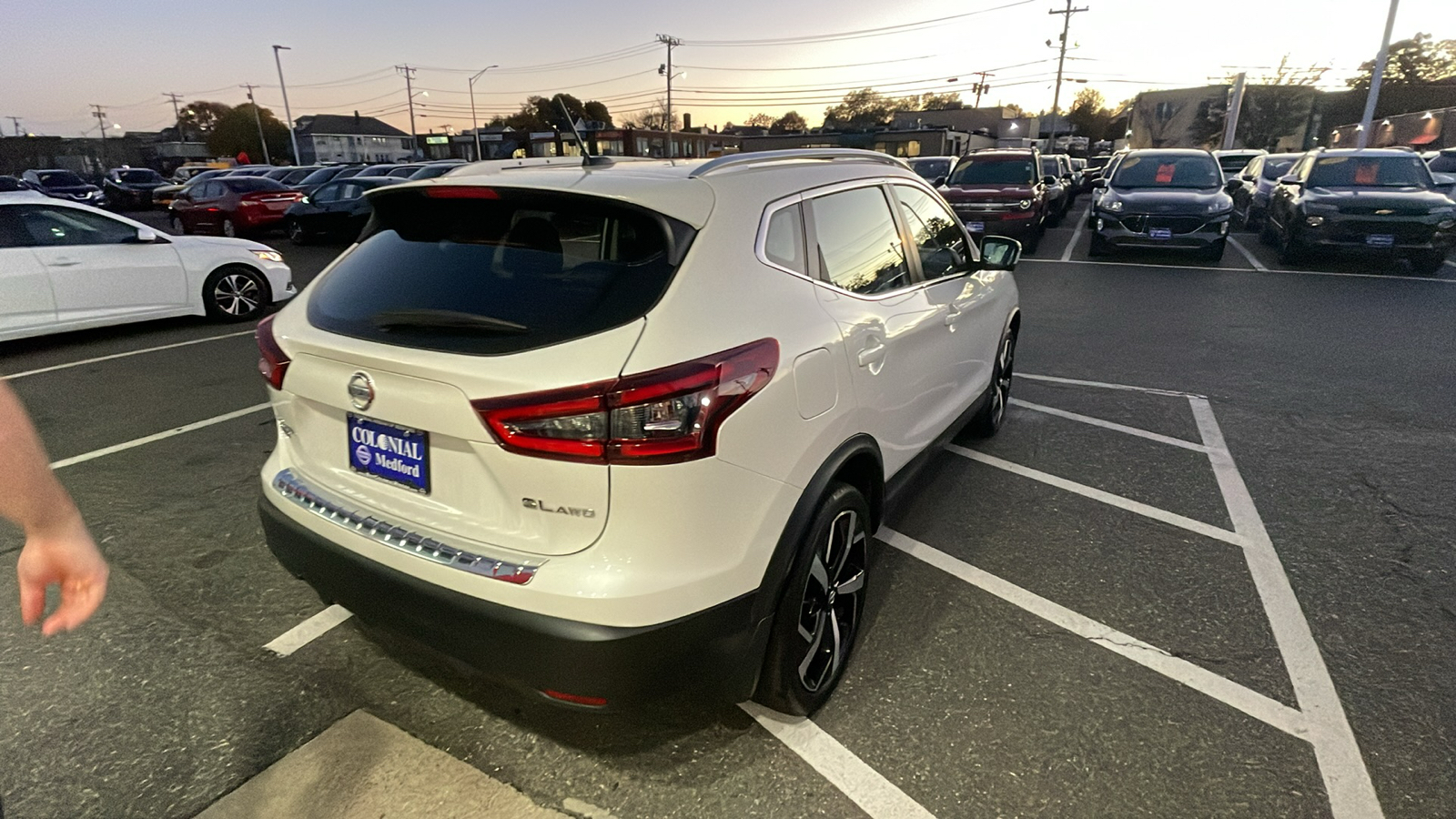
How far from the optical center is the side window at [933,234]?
3.54 metres

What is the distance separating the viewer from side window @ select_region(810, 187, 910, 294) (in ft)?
8.81

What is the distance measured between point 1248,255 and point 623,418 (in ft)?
49.3

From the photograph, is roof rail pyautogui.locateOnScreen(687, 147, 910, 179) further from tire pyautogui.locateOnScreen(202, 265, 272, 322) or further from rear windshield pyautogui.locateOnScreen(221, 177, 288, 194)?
rear windshield pyautogui.locateOnScreen(221, 177, 288, 194)

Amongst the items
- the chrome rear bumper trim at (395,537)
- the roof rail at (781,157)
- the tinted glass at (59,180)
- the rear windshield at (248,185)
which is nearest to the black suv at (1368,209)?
the roof rail at (781,157)

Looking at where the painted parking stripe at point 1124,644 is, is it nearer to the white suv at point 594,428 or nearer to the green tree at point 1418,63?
the white suv at point 594,428

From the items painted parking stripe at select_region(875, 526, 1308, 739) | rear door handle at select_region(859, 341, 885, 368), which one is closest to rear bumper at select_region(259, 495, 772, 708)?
rear door handle at select_region(859, 341, 885, 368)

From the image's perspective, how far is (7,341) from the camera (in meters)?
7.45

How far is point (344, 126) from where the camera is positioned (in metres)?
105

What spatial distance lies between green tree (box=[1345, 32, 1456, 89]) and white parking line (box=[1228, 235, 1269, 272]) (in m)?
66.3

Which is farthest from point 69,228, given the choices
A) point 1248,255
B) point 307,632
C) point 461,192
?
point 1248,255

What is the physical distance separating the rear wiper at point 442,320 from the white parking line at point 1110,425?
4395 mm

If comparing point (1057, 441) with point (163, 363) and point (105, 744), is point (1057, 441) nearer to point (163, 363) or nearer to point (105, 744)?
point (105, 744)

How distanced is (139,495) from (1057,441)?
5262 mm

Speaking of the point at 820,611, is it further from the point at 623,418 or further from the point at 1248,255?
the point at 1248,255
